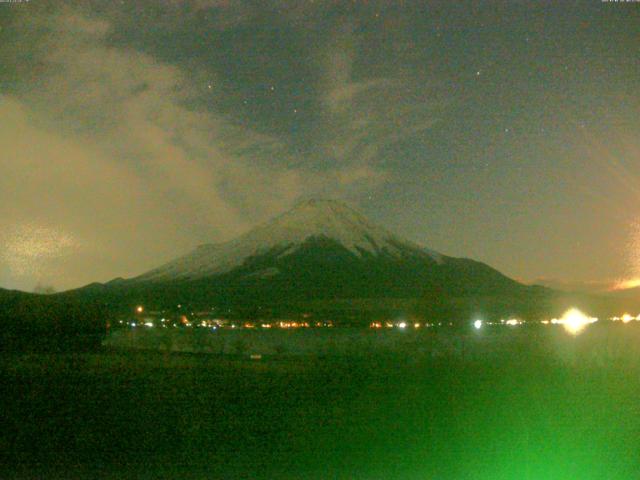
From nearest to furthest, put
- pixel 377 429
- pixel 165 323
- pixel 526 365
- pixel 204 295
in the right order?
pixel 377 429 < pixel 526 365 < pixel 165 323 < pixel 204 295

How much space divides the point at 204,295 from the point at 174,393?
9585 centimetres

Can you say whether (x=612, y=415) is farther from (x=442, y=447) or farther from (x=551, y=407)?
(x=442, y=447)

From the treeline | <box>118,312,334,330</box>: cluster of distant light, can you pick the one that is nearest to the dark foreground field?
the treeline

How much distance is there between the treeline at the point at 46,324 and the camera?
104 feet

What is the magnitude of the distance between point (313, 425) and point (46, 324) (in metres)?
23.1

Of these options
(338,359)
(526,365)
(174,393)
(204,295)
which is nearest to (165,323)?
(204,295)

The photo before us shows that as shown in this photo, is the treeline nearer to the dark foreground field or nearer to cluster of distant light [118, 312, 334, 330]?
the dark foreground field

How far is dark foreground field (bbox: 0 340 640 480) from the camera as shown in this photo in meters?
10.1

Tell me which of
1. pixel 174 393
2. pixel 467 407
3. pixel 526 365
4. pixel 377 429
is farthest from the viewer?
pixel 526 365

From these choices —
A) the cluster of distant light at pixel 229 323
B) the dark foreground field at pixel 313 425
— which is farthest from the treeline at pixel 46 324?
the cluster of distant light at pixel 229 323

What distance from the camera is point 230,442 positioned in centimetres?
1166

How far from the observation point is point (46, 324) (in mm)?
33406

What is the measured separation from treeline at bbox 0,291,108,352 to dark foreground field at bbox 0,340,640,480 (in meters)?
10.5

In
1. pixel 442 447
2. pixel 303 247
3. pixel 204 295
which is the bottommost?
pixel 442 447
